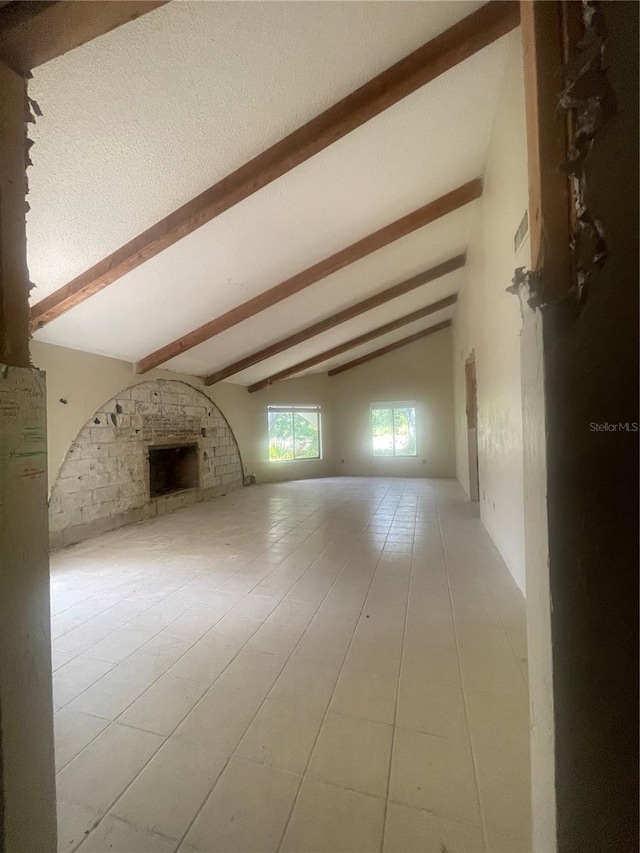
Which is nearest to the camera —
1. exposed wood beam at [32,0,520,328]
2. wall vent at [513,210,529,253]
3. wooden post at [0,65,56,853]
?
wooden post at [0,65,56,853]

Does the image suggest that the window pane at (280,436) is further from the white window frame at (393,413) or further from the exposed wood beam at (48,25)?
the exposed wood beam at (48,25)

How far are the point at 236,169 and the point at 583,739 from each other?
2.99 m

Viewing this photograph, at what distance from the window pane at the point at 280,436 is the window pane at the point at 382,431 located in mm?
2108

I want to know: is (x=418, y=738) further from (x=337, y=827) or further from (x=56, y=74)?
(x=56, y=74)

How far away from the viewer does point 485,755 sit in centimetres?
122

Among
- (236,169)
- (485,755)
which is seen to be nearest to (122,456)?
(236,169)

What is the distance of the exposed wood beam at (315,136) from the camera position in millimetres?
1856

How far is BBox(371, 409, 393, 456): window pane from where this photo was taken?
8.69 metres

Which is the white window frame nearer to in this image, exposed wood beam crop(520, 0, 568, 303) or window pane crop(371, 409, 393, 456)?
window pane crop(371, 409, 393, 456)

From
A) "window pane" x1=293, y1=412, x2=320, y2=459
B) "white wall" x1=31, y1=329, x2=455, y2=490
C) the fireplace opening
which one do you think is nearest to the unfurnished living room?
the fireplace opening

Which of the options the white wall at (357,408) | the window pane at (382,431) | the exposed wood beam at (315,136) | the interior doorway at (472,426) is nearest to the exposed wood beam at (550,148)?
the exposed wood beam at (315,136)

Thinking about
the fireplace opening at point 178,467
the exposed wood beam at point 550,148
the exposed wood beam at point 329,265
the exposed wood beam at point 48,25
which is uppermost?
the exposed wood beam at point 329,265

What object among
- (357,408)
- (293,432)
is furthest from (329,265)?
(357,408)

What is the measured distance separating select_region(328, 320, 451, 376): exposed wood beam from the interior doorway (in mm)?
3246
